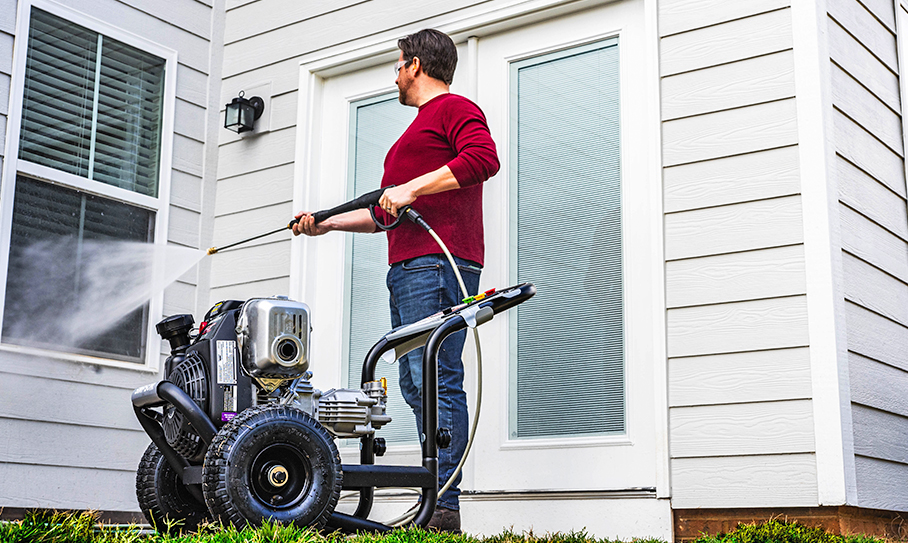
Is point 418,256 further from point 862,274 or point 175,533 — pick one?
point 862,274

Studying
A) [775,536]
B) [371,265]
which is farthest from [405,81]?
[775,536]

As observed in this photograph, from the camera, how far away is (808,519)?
325 centimetres

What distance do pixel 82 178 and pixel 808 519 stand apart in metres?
3.29

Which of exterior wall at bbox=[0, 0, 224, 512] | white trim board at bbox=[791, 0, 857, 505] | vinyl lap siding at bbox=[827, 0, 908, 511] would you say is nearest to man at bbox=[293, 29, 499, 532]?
white trim board at bbox=[791, 0, 857, 505]

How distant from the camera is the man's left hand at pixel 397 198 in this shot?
3.12 metres

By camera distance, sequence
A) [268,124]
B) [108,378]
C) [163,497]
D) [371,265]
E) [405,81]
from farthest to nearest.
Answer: [268,124] → [371,265] → [108,378] → [405,81] → [163,497]

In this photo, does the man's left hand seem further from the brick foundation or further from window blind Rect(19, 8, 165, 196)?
window blind Rect(19, 8, 165, 196)

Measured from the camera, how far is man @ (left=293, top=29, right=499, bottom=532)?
3.15 meters

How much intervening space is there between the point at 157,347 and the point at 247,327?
2.27 meters

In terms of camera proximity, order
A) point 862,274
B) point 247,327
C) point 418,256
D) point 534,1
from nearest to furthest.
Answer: point 247,327
point 418,256
point 862,274
point 534,1

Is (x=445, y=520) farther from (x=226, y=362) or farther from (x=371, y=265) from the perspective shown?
(x=371, y=265)

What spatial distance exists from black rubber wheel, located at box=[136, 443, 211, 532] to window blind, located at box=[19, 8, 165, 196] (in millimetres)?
2033

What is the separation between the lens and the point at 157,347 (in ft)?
Answer: 15.6

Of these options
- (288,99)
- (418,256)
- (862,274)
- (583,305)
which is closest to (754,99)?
(862,274)
